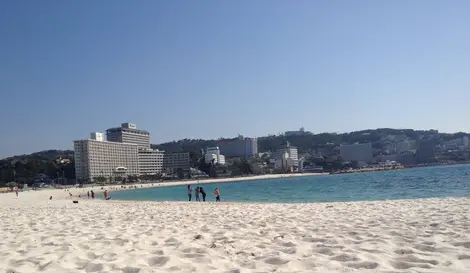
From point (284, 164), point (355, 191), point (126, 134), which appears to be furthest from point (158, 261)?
point (284, 164)

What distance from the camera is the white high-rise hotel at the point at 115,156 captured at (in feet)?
472

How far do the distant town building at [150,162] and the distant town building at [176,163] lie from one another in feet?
10.4

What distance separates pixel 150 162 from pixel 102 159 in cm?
2939

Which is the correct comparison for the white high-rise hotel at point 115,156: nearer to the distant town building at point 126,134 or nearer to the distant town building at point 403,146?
the distant town building at point 126,134

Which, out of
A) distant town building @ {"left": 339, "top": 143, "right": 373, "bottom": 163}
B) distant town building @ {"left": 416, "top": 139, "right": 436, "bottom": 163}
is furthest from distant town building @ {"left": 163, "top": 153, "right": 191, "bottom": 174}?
distant town building @ {"left": 416, "top": 139, "right": 436, "bottom": 163}

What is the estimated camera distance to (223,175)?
583 feet

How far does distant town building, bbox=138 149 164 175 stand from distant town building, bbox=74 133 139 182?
4.31m

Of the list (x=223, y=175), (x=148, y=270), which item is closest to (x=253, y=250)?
(x=148, y=270)

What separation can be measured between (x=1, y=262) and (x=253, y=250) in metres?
3.01

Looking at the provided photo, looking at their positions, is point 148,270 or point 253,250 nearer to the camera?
point 148,270

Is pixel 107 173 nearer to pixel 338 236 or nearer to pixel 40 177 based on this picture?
pixel 40 177

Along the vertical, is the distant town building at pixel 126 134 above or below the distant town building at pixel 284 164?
above

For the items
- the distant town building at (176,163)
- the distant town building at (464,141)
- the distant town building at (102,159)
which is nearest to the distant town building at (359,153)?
the distant town building at (464,141)

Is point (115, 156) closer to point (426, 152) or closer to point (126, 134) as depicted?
point (126, 134)
